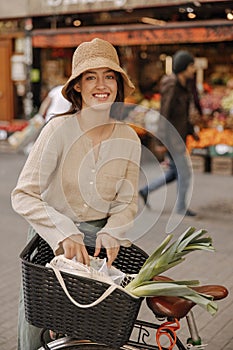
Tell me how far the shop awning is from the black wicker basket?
848 centimetres

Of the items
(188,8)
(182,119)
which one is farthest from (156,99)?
(182,119)

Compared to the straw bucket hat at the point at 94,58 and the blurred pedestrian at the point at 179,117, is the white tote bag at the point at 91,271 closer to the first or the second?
the straw bucket hat at the point at 94,58

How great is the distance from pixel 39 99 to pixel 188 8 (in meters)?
4.66

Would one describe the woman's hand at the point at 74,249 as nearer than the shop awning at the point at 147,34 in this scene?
Yes

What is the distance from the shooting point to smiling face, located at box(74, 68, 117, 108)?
2.95m

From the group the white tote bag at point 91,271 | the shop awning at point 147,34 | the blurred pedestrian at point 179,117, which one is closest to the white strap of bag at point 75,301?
the white tote bag at point 91,271

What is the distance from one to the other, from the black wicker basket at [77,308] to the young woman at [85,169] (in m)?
0.22

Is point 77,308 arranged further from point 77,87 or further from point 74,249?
point 77,87

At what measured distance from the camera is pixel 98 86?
295cm

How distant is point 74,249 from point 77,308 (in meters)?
0.32

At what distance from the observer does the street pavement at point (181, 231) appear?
456 centimetres

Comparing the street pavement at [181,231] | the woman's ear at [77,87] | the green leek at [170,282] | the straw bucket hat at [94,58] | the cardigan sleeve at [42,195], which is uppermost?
the straw bucket hat at [94,58]

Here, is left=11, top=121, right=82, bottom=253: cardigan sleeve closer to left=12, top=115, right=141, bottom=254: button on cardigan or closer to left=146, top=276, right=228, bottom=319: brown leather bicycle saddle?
left=12, top=115, right=141, bottom=254: button on cardigan

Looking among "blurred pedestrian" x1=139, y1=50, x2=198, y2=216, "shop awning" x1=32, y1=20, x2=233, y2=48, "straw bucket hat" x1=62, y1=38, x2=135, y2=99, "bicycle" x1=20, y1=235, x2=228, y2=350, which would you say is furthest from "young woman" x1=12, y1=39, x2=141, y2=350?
"shop awning" x1=32, y1=20, x2=233, y2=48
